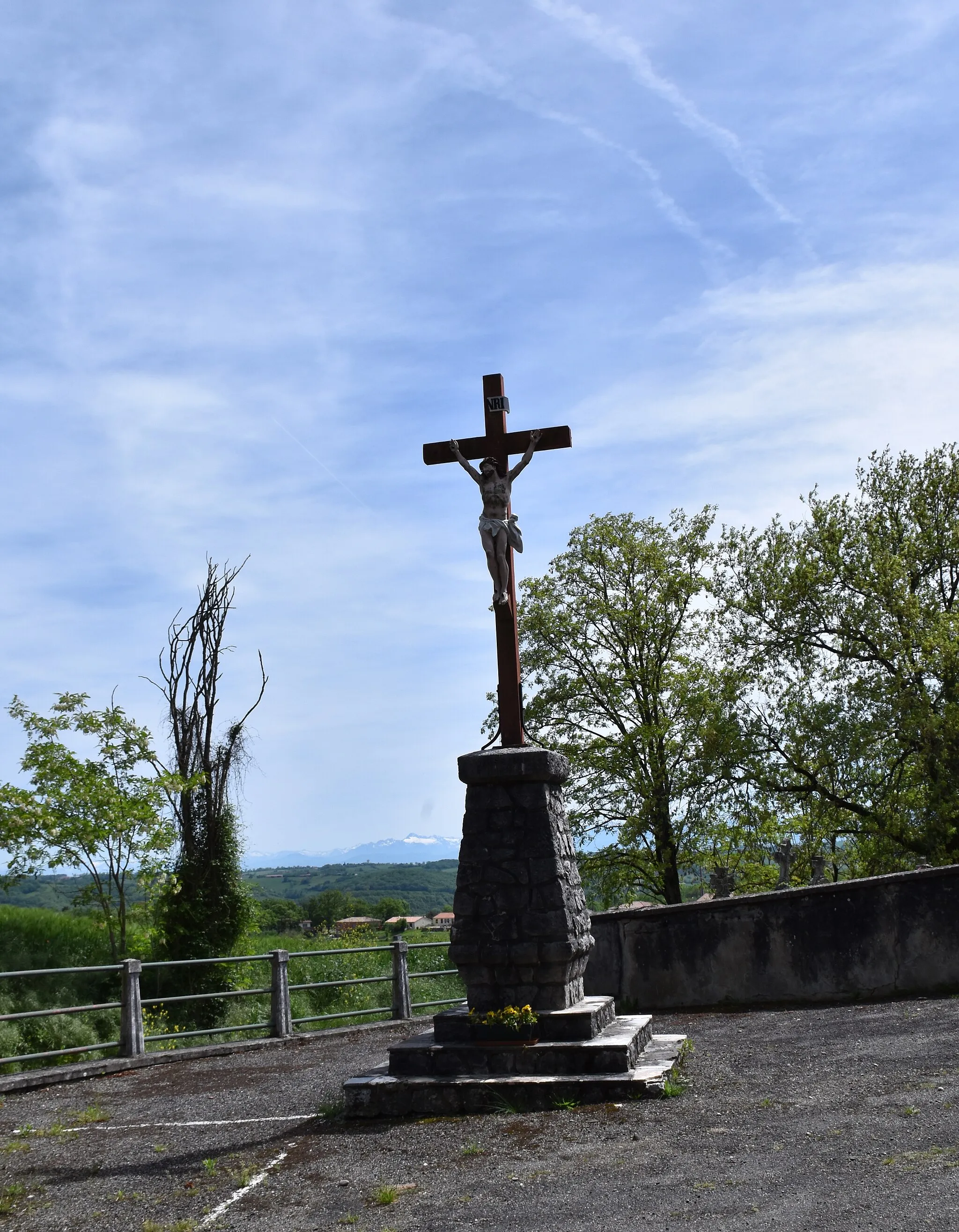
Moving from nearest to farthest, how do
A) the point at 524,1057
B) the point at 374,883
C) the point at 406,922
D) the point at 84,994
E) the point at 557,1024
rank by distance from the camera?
the point at 524,1057, the point at 557,1024, the point at 84,994, the point at 406,922, the point at 374,883

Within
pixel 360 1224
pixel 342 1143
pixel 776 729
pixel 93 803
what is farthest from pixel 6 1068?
pixel 776 729

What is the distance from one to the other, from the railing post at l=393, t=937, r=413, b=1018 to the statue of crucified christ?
5527 mm

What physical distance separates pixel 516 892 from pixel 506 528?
9.48 feet

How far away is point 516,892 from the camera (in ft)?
26.0

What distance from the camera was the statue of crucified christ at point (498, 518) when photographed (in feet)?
28.8

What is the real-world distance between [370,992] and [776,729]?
31.8 feet

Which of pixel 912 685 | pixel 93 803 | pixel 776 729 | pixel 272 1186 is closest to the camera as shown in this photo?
pixel 272 1186

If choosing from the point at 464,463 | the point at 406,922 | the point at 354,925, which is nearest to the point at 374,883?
the point at 406,922

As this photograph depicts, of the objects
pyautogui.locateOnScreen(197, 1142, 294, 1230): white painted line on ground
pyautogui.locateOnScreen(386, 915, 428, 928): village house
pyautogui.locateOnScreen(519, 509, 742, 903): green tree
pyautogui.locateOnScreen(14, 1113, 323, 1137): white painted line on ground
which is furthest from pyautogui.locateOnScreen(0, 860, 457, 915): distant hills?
pyautogui.locateOnScreen(197, 1142, 294, 1230): white painted line on ground

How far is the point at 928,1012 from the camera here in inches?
346

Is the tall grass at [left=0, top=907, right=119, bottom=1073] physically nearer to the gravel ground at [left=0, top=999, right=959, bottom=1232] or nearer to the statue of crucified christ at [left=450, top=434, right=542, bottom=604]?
the gravel ground at [left=0, top=999, right=959, bottom=1232]

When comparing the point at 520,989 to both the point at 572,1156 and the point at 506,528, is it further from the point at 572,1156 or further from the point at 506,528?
the point at 506,528

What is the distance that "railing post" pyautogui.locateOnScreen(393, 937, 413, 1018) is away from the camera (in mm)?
12500

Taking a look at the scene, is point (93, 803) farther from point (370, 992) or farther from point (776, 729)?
point (776, 729)
